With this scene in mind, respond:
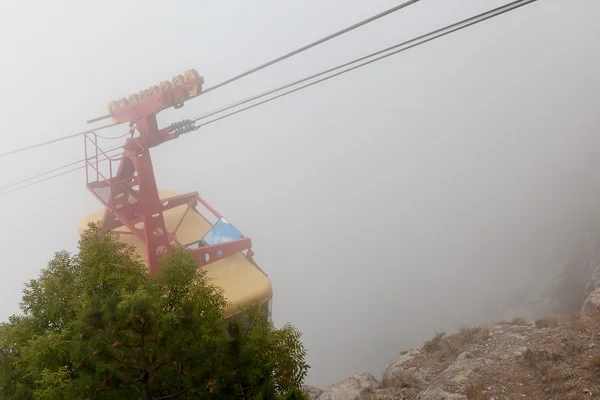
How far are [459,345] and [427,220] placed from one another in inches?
3744

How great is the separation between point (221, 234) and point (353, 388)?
6.84 m

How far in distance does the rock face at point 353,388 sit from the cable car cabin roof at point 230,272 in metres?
3.39

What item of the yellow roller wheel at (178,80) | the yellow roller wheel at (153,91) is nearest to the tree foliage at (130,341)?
the yellow roller wheel at (178,80)

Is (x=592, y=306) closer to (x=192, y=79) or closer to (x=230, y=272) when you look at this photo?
(x=230, y=272)

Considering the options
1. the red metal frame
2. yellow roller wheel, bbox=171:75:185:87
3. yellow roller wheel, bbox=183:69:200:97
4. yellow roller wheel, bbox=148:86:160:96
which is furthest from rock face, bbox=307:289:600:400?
yellow roller wheel, bbox=148:86:160:96

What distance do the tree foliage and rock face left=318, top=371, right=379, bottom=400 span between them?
4.64 m

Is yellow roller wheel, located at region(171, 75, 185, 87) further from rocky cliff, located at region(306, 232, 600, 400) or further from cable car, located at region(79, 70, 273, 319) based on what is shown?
rocky cliff, located at region(306, 232, 600, 400)

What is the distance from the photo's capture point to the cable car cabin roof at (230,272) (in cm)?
1227

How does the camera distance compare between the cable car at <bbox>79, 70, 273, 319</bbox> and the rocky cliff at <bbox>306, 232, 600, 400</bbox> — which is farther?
the cable car at <bbox>79, 70, 273, 319</bbox>

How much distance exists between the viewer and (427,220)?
4063 inches

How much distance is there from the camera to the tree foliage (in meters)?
5.19

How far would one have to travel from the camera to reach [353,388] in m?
11.6

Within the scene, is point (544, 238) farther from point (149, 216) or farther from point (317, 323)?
point (149, 216)

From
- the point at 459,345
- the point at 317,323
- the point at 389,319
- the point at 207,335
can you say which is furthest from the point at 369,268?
the point at 207,335
